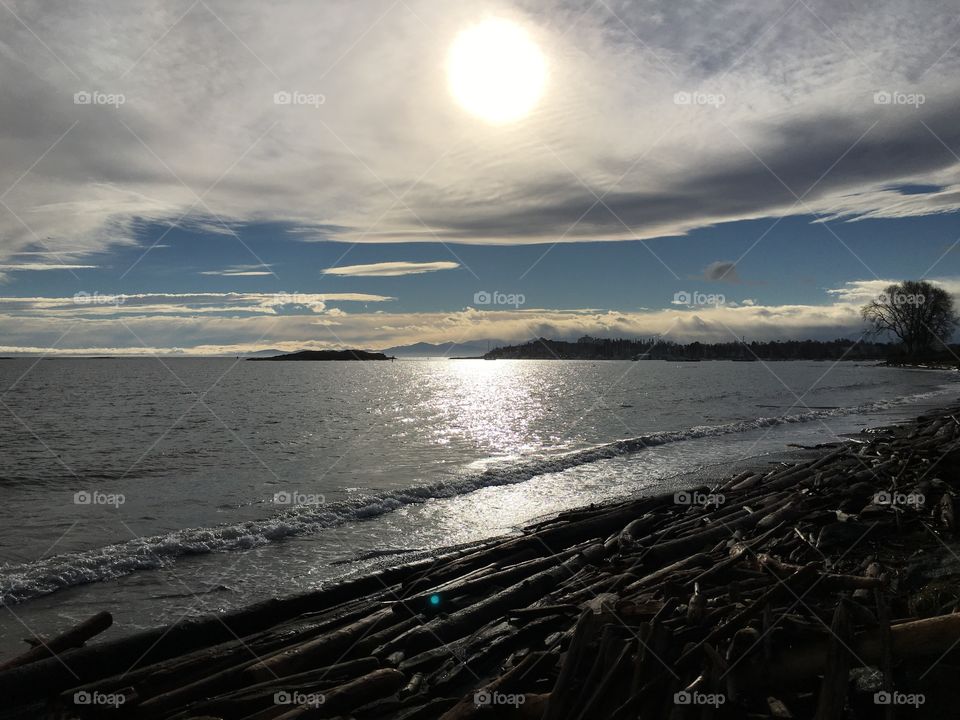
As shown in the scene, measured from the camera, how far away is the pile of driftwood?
5301 mm

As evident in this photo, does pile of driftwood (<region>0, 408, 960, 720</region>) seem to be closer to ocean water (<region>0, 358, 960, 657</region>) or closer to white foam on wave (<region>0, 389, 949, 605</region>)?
ocean water (<region>0, 358, 960, 657</region>)

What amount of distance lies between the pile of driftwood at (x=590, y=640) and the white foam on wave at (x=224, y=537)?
595 centimetres

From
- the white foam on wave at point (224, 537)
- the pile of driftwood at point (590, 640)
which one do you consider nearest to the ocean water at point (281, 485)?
the white foam on wave at point (224, 537)

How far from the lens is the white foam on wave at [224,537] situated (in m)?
12.3

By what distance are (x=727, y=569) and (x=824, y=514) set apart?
467cm

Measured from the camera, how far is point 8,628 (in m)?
9.98

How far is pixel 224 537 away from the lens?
15.3 metres

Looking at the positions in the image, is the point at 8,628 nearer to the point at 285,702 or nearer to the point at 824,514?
the point at 285,702

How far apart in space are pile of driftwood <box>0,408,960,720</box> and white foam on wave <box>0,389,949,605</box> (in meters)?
5.95

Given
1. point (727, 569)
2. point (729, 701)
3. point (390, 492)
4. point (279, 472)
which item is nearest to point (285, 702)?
point (729, 701)

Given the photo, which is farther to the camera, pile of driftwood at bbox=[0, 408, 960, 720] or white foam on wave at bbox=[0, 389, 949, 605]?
white foam on wave at bbox=[0, 389, 949, 605]

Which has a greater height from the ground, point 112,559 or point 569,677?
point 112,559

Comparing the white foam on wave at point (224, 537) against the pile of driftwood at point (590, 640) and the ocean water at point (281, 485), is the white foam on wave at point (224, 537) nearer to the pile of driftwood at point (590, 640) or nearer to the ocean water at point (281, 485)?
the ocean water at point (281, 485)

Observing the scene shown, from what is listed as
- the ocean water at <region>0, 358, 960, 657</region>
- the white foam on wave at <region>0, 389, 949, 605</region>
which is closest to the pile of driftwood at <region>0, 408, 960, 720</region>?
the ocean water at <region>0, 358, 960, 657</region>
